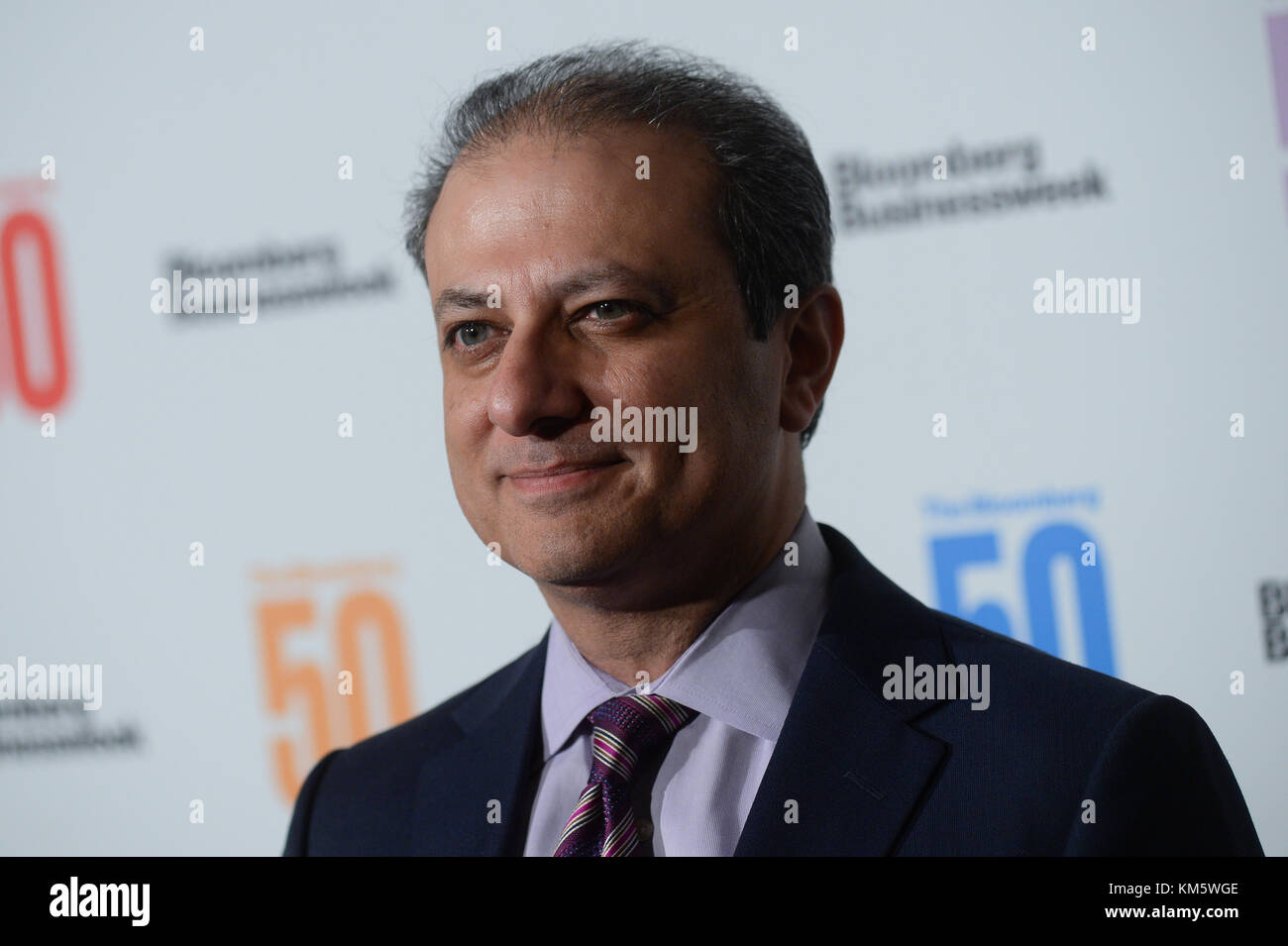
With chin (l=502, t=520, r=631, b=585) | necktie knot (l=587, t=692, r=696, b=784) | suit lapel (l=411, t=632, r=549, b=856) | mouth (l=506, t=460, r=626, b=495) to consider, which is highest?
mouth (l=506, t=460, r=626, b=495)

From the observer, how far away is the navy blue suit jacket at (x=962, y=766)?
1.53 metres

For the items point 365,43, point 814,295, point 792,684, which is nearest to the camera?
point 792,684

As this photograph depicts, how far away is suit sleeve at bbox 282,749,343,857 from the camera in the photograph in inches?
78.2

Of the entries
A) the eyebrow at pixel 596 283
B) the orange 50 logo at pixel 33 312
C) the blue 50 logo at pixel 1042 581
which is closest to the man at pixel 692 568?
the eyebrow at pixel 596 283

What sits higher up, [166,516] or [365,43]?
[365,43]

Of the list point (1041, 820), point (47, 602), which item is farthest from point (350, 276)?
point (1041, 820)

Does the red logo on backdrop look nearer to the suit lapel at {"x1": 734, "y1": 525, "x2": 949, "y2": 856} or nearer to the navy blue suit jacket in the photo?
the navy blue suit jacket

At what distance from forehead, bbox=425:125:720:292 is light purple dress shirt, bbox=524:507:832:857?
1.54 ft

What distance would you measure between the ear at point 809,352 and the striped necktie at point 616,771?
1.43 feet

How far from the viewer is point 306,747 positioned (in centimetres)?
304

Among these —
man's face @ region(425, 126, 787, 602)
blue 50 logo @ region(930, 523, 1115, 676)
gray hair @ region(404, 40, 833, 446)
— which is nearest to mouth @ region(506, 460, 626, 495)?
man's face @ region(425, 126, 787, 602)

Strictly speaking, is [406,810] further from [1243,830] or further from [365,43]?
[365,43]

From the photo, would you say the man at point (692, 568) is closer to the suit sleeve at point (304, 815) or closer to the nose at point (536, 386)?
the nose at point (536, 386)
